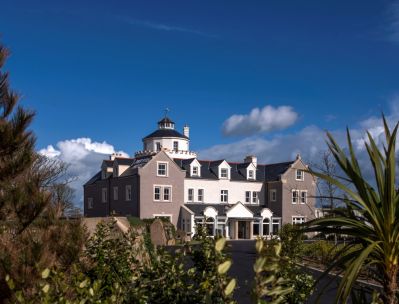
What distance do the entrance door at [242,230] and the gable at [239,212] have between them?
3.45 feet

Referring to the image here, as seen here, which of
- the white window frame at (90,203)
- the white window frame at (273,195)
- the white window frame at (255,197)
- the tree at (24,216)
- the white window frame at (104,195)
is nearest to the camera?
the tree at (24,216)

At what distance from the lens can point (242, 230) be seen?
54969 millimetres

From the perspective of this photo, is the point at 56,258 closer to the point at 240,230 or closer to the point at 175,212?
the point at 175,212

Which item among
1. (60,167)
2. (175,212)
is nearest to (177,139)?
(175,212)

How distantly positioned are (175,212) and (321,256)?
2748 centimetres

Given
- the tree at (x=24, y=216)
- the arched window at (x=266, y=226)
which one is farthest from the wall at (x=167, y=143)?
the tree at (x=24, y=216)

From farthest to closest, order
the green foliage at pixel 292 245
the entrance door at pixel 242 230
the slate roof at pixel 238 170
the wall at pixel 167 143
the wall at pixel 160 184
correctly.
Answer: the wall at pixel 167 143 → the slate roof at pixel 238 170 → the entrance door at pixel 242 230 → the wall at pixel 160 184 → the green foliage at pixel 292 245

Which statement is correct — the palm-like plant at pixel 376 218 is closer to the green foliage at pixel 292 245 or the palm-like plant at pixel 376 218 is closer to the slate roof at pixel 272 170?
the green foliage at pixel 292 245

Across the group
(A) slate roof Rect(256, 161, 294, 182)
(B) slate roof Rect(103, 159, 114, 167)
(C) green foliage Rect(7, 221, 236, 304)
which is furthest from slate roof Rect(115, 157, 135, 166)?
(C) green foliage Rect(7, 221, 236, 304)

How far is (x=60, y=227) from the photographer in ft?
23.2

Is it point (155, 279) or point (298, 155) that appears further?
point (298, 155)

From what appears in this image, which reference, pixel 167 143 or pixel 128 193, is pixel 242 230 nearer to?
pixel 128 193

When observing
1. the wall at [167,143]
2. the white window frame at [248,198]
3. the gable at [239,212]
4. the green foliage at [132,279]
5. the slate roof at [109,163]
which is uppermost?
the wall at [167,143]

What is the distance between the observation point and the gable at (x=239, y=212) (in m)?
53.4
